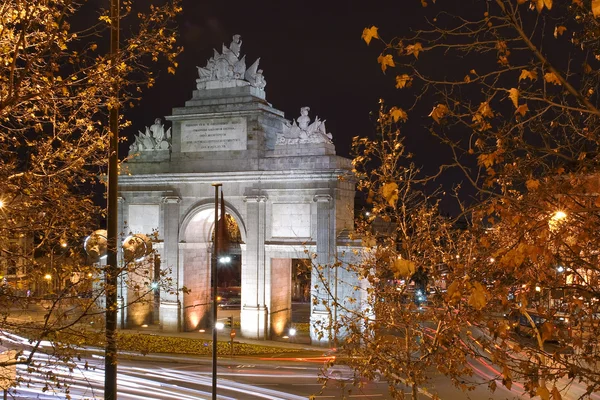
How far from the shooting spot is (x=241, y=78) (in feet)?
122

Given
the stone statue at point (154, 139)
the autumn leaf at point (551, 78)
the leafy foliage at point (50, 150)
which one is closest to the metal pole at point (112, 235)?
the leafy foliage at point (50, 150)

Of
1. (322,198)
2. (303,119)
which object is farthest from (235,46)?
(322,198)

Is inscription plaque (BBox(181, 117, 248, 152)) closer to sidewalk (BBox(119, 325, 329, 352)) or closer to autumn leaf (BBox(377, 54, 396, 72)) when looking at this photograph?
sidewalk (BBox(119, 325, 329, 352))

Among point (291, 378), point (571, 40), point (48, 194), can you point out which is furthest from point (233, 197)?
point (571, 40)

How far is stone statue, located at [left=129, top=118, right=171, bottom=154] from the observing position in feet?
130

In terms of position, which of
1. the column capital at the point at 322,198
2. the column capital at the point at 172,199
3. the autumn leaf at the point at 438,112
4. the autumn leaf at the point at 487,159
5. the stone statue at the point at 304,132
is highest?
the stone statue at the point at 304,132

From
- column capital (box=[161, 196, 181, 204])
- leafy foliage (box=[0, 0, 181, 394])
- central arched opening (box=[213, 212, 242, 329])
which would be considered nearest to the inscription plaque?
column capital (box=[161, 196, 181, 204])

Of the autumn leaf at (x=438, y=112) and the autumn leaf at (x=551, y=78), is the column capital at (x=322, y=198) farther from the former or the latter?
the autumn leaf at (x=551, y=78)

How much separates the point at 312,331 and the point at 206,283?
10.1m

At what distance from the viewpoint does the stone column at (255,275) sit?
3544cm

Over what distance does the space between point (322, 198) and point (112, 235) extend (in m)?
23.7

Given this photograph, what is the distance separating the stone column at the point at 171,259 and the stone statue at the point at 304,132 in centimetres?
809

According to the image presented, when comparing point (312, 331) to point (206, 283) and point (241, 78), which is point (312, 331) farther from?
point (241, 78)

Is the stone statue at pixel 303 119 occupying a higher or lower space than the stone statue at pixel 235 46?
lower
